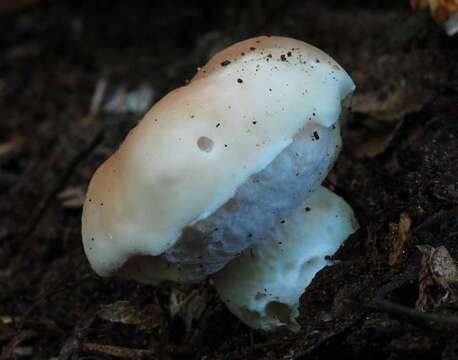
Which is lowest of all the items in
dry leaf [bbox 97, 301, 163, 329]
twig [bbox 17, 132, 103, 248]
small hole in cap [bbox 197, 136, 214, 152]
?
twig [bbox 17, 132, 103, 248]

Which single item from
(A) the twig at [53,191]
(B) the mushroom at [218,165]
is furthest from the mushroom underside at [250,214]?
(A) the twig at [53,191]

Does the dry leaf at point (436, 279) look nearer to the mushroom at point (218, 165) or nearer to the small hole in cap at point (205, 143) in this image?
the mushroom at point (218, 165)

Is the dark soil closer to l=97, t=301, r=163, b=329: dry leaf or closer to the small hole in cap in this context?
l=97, t=301, r=163, b=329: dry leaf

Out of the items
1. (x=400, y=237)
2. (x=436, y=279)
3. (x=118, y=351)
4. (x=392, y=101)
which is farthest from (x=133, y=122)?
(x=436, y=279)

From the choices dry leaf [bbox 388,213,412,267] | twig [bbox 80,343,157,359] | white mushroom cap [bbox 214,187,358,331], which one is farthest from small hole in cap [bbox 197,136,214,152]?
twig [bbox 80,343,157,359]

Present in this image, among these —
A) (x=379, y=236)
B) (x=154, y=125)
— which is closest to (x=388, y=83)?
(x=379, y=236)

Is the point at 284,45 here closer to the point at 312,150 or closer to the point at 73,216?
the point at 312,150

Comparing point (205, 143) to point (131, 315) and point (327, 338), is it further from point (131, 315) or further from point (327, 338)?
point (131, 315)

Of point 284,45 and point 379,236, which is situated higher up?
point 284,45

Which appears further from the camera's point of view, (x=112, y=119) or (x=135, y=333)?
(x=112, y=119)
